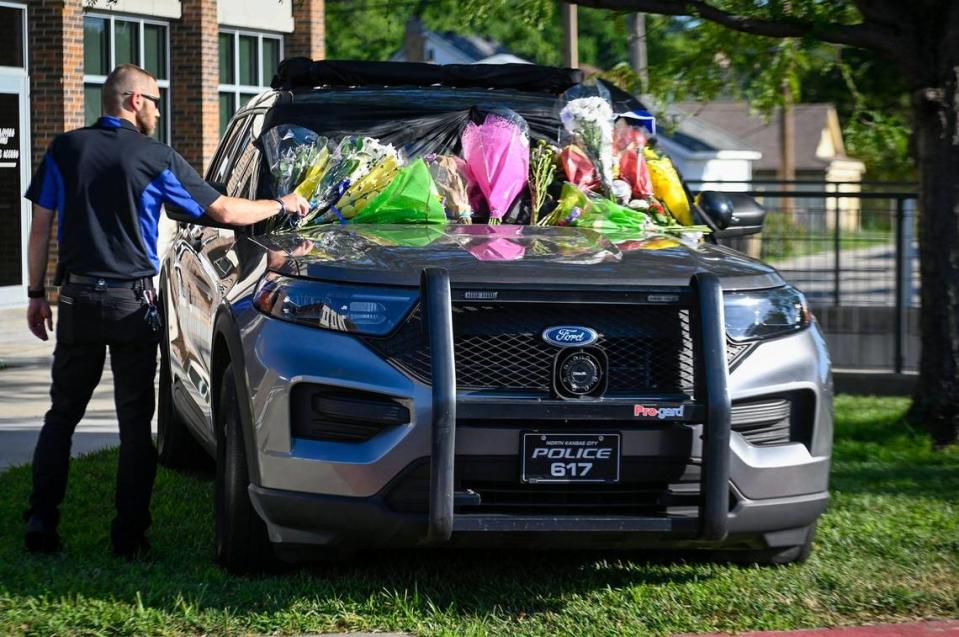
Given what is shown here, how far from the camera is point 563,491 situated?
16.6 feet

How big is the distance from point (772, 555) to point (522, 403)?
4.79 feet

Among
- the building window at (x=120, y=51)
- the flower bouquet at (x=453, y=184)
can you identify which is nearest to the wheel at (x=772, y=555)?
the flower bouquet at (x=453, y=184)

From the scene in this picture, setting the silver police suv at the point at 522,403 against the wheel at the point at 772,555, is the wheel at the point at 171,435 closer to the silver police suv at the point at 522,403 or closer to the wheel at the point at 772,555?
the silver police suv at the point at 522,403

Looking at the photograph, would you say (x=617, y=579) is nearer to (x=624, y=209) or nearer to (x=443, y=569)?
(x=443, y=569)

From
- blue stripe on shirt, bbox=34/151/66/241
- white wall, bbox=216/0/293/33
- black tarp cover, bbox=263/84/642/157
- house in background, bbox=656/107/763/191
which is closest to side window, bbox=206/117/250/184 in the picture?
black tarp cover, bbox=263/84/642/157

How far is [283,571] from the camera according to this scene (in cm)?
561

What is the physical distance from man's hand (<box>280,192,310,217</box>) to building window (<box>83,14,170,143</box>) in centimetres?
1309

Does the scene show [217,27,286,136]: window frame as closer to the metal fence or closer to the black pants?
the metal fence

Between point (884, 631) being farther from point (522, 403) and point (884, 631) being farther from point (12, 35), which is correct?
point (12, 35)

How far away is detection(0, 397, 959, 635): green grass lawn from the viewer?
16.7 feet

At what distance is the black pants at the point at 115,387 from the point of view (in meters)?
5.76

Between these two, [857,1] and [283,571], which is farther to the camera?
[857,1]

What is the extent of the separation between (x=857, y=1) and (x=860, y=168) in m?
63.5

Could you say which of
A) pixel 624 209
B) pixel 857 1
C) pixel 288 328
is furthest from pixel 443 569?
pixel 857 1
